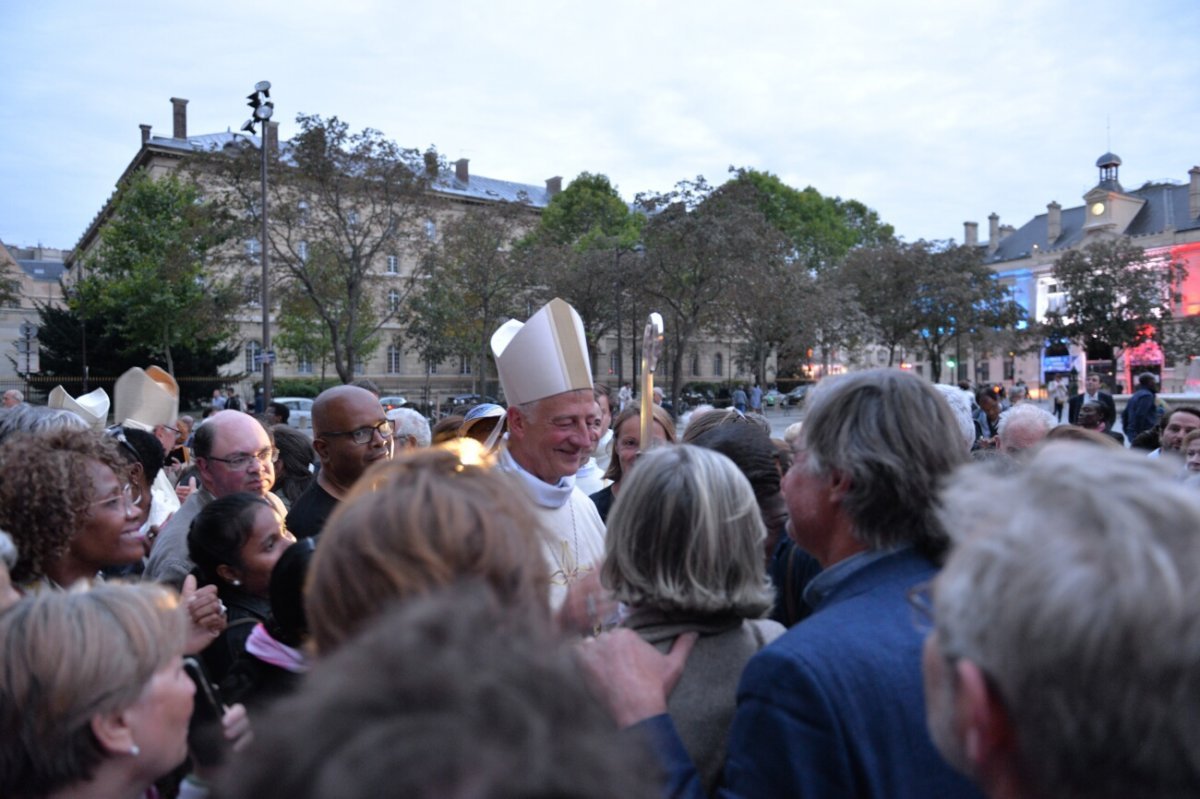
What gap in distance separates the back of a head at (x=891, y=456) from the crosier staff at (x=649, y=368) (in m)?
1.45

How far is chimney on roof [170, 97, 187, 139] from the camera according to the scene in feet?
194

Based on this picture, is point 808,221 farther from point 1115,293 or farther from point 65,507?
point 65,507

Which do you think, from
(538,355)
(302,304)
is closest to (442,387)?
(302,304)

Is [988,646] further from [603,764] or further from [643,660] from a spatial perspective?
[643,660]

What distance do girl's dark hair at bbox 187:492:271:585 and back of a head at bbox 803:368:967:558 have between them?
7.01 ft

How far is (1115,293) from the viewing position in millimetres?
42438

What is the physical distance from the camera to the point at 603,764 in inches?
31.2

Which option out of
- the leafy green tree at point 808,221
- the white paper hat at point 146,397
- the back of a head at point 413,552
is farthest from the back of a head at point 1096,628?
the leafy green tree at point 808,221

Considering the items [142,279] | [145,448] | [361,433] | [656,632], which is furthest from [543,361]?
[142,279]

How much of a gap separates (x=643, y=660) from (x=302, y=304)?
90.3 ft

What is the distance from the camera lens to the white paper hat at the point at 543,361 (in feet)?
13.1

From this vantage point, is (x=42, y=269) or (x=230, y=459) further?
(x=42, y=269)

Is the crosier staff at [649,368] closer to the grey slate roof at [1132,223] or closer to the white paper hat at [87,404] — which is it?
the white paper hat at [87,404]

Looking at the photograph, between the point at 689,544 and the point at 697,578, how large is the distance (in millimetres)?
84
